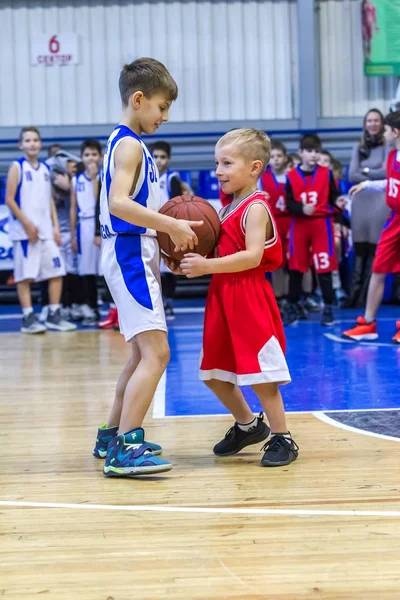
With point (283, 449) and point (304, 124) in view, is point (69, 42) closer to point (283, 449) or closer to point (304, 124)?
point (304, 124)

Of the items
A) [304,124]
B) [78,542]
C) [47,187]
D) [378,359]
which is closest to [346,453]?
[78,542]

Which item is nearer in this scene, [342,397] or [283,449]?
[283,449]

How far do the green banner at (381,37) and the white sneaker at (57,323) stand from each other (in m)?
7.34

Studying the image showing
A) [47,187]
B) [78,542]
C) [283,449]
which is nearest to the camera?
[78,542]

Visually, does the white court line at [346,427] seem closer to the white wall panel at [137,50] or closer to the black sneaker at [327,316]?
the black sneaker at [327,316]

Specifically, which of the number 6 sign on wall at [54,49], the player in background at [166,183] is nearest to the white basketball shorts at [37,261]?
the player in background at [166,183]

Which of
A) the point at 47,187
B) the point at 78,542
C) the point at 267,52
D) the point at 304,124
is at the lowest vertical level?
the point at 78,542

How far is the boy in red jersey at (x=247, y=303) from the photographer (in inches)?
141

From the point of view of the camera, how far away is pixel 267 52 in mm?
14102

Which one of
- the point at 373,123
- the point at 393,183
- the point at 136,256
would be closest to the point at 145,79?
the point at 136,256

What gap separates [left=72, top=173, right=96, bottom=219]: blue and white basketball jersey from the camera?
902cm

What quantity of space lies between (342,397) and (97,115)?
32.9 feet

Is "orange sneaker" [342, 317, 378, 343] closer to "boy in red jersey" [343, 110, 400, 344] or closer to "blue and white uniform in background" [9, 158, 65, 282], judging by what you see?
"boy in red jersey" [343, 110, 400, 344]

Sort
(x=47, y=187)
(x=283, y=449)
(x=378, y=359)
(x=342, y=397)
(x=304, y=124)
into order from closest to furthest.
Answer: (x=283, y=449)
(x=342, y=397)
(x=378, y=359)
(x=47, y=187)
(x=304, y=124)
